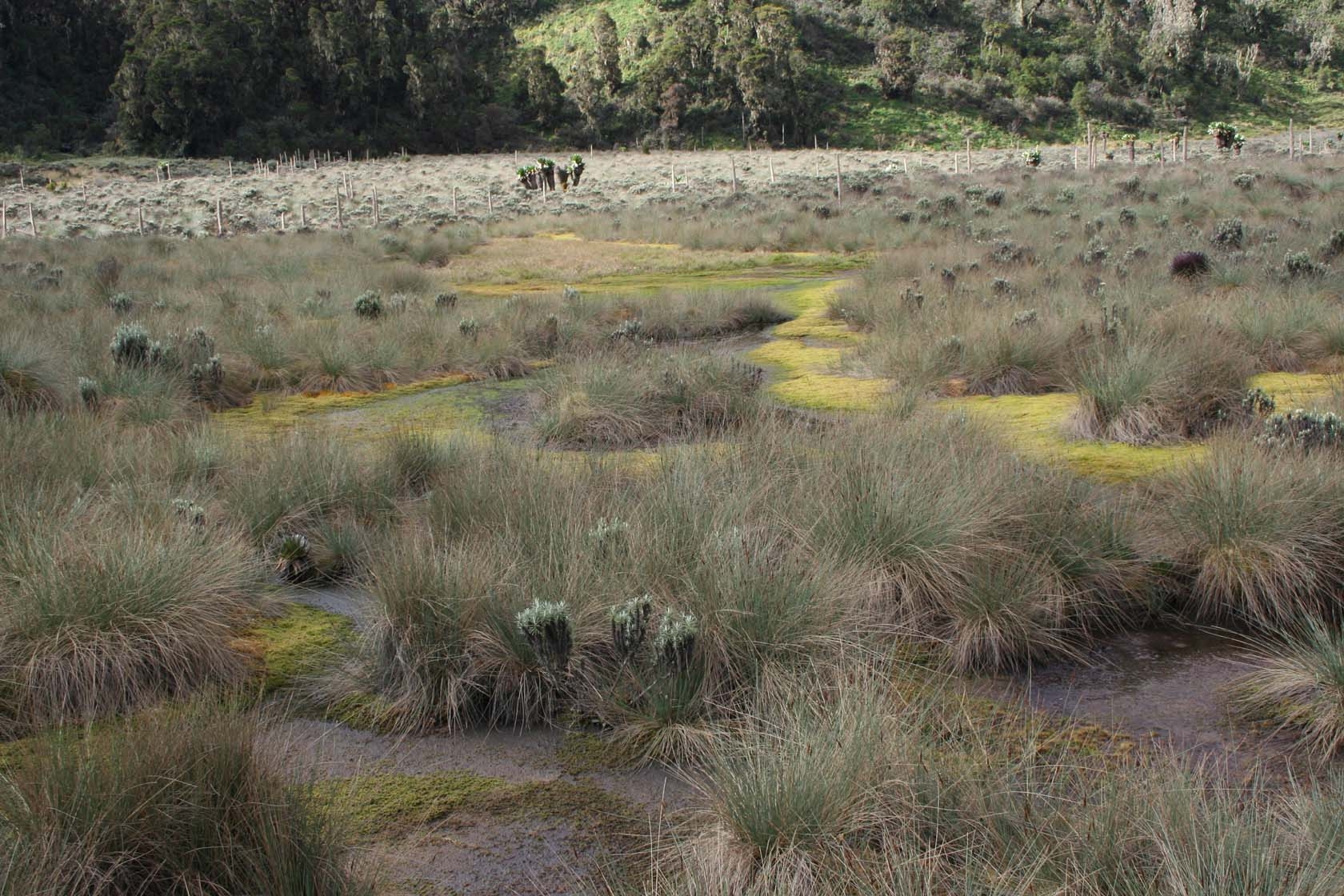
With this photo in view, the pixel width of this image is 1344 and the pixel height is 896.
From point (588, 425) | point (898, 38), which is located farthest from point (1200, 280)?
point (898, 38)

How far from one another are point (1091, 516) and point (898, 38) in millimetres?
86482

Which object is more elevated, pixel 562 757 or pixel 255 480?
pixel 255 480

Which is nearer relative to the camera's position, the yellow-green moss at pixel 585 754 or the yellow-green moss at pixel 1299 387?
the yellow-green moss at pixel 585 754

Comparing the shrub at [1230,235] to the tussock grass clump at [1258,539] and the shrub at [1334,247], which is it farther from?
the tussock grass clump at [1258,539]

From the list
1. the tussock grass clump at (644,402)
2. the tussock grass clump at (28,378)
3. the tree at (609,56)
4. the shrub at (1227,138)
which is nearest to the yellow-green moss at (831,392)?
the tussock grass clump at (644,402)

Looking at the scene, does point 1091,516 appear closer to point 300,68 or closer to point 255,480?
point 255,480

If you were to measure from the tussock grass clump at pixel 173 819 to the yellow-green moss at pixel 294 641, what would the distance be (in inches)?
52.8

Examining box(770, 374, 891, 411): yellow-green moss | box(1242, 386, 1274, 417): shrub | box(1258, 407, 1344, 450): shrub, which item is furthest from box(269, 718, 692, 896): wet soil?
box(1242, 386, 1274, 417): shrub

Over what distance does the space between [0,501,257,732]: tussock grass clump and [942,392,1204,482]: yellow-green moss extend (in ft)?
13.5

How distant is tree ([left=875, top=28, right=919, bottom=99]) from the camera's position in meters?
80.0

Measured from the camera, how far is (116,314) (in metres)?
11.7

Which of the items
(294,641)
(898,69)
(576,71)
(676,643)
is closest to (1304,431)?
(676,643)

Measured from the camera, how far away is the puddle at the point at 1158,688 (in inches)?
133

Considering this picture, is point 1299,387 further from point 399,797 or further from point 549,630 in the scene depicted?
point 399,797
